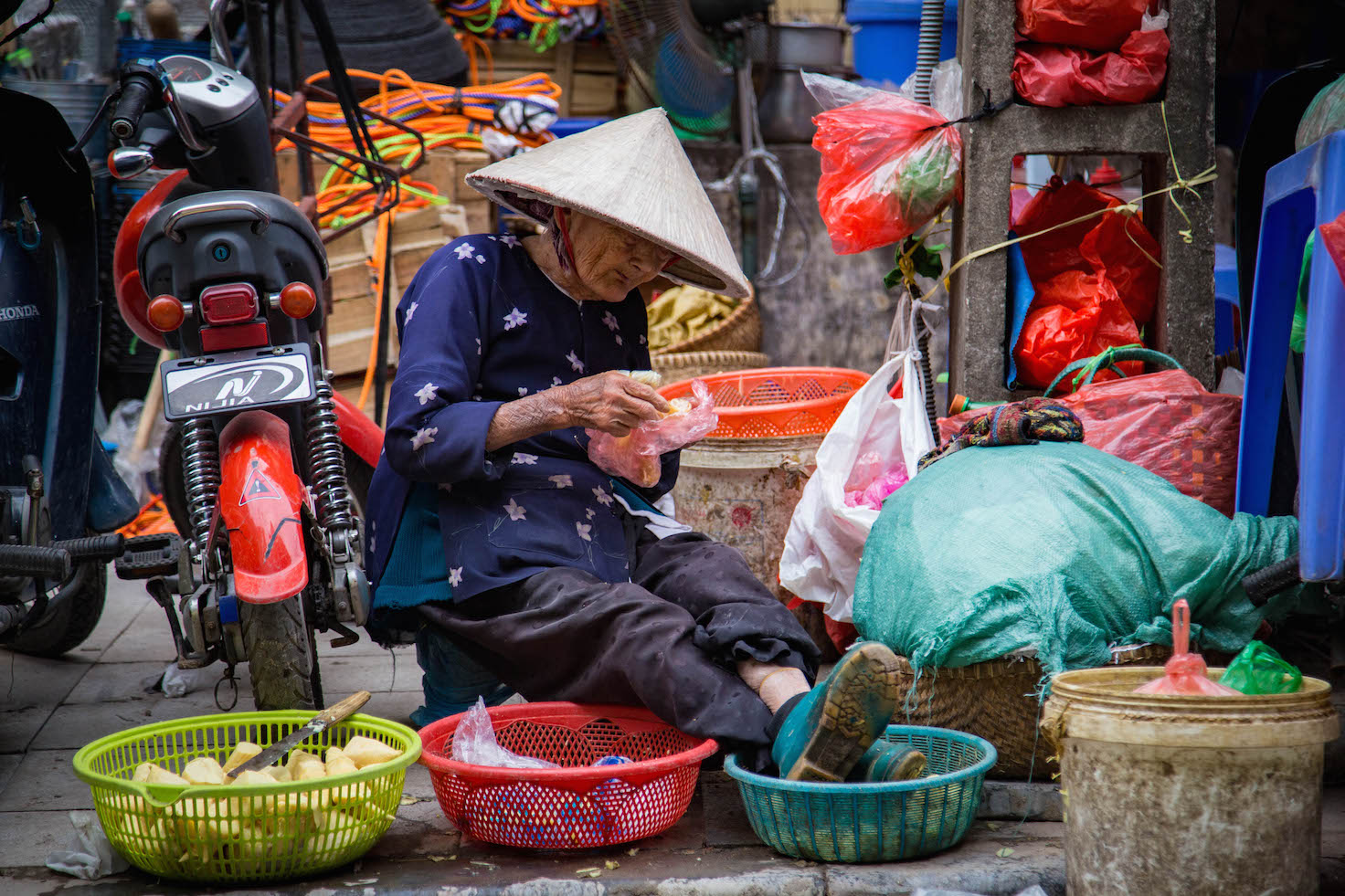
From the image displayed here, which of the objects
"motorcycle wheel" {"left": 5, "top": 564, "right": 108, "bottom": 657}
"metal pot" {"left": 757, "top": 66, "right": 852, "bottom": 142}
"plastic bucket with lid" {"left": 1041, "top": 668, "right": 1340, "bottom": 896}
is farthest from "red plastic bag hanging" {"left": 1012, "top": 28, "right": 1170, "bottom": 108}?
"metal pot" {"left": 757, "top": 66, "right": 852, "bottom": 142}

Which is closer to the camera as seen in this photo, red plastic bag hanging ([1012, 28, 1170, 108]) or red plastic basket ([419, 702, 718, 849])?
red plastic basket ([419, 702, 718, 849])

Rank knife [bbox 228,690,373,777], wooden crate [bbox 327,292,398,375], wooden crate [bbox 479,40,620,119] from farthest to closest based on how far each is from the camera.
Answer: wooden crate [bbox 479,40,620,119]
wooden crate [bbox 327,292,398,375]
knife [bbox 228,690,373,777]

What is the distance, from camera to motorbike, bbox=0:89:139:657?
284cm

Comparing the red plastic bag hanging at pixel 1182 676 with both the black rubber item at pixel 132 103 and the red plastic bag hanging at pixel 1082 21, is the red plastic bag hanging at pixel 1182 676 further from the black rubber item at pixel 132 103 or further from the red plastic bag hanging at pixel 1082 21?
the black rubber item at pixel 132 103

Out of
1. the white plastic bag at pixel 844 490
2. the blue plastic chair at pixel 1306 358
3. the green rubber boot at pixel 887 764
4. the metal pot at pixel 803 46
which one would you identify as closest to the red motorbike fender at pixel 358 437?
the white plastic bag at pixel 844 490

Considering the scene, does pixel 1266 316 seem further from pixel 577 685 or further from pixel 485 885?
pixel 485 885

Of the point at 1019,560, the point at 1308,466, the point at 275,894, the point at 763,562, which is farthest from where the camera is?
the point at 763,562

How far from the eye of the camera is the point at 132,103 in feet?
8.98

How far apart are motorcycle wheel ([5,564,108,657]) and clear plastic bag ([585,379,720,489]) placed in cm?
157

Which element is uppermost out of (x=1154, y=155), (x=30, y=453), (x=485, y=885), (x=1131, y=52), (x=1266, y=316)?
(x=1131, y=52)

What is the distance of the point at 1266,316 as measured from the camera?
9.46 feet

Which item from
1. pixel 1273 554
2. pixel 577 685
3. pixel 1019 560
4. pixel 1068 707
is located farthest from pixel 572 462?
pixel 1273 554

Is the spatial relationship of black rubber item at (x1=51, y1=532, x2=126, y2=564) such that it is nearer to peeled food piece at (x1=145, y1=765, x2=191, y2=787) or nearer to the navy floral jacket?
the navy floral jacket

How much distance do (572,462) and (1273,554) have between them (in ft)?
4.81
